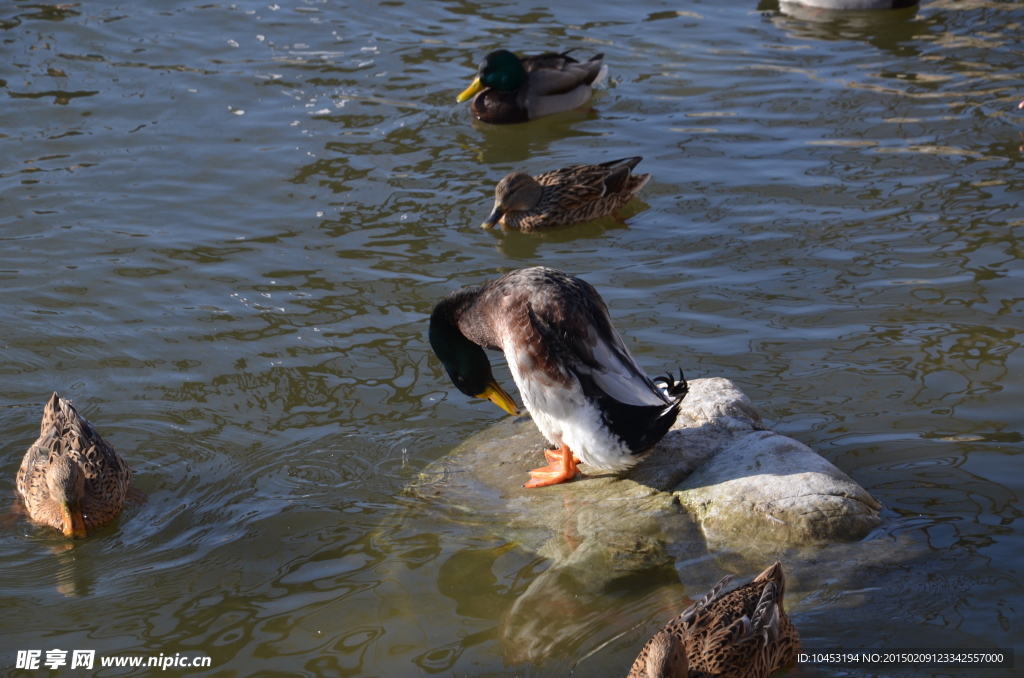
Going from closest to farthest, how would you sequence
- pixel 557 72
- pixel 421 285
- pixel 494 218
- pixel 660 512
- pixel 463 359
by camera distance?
pixel 660 512, pixel 463 359, pixel 421 285, pixel 494 218, pixel 557 72

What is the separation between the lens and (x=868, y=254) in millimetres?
7164

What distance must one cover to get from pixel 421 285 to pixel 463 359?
160 cm

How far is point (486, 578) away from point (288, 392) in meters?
2.08

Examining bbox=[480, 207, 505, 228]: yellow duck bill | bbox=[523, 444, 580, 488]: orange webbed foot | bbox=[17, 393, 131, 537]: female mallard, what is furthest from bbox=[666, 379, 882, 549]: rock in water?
bbox=[480, 207, 505, 228]: yellow duck bill

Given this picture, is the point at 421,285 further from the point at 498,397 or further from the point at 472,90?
the point at 472,90

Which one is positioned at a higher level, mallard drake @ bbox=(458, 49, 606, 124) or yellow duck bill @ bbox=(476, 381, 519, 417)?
mallard drake @ bbox=(458, 49, 606, 124)

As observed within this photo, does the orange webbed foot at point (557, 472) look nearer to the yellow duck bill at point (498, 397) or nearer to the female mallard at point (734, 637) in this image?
the yellow duck bill at point (498, 397)

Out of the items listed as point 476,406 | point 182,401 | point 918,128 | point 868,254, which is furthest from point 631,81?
point 182,401

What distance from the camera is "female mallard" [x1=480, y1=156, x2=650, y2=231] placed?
786 cm

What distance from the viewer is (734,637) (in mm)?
3543

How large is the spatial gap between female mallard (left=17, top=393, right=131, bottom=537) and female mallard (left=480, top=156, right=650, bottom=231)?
12.2 ft

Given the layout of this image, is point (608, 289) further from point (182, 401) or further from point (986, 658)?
point (986, 658)

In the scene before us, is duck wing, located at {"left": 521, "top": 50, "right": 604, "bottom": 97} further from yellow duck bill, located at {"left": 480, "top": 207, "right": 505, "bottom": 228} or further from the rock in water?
the rock in water

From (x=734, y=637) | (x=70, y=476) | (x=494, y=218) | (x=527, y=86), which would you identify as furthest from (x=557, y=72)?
(x=734, y=637)
